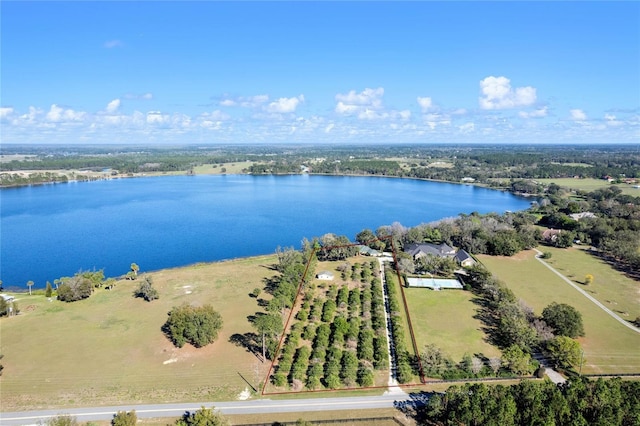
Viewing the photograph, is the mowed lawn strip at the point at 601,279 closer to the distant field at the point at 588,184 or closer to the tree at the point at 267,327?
the tree at the point at 267,327

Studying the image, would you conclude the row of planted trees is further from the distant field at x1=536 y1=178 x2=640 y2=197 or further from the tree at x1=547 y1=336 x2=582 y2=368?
the distant field at x1=536 y1=178 x2=640 y2=197

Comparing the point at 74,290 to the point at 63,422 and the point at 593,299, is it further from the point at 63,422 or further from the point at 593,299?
the point at 593,299

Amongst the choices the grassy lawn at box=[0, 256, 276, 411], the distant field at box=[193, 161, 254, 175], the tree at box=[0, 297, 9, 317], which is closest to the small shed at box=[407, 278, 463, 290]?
the grassy lawn at box=[0, 256, 276, 411]

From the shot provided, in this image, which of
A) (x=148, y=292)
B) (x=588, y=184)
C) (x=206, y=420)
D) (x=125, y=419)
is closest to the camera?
(x=206, y=420)

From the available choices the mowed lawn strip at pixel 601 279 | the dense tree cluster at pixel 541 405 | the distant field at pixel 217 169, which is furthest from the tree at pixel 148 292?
the distant field at pixel 217 169

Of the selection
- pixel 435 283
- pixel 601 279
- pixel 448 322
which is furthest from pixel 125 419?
pixel 601 279

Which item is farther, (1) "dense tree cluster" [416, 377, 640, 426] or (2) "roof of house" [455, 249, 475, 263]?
(2) "roof of house" [455, 249, 475, 263]

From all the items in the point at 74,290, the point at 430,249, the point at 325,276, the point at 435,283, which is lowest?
the point at 435,283

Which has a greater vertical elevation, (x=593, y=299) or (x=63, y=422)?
(x=63, y=422)
